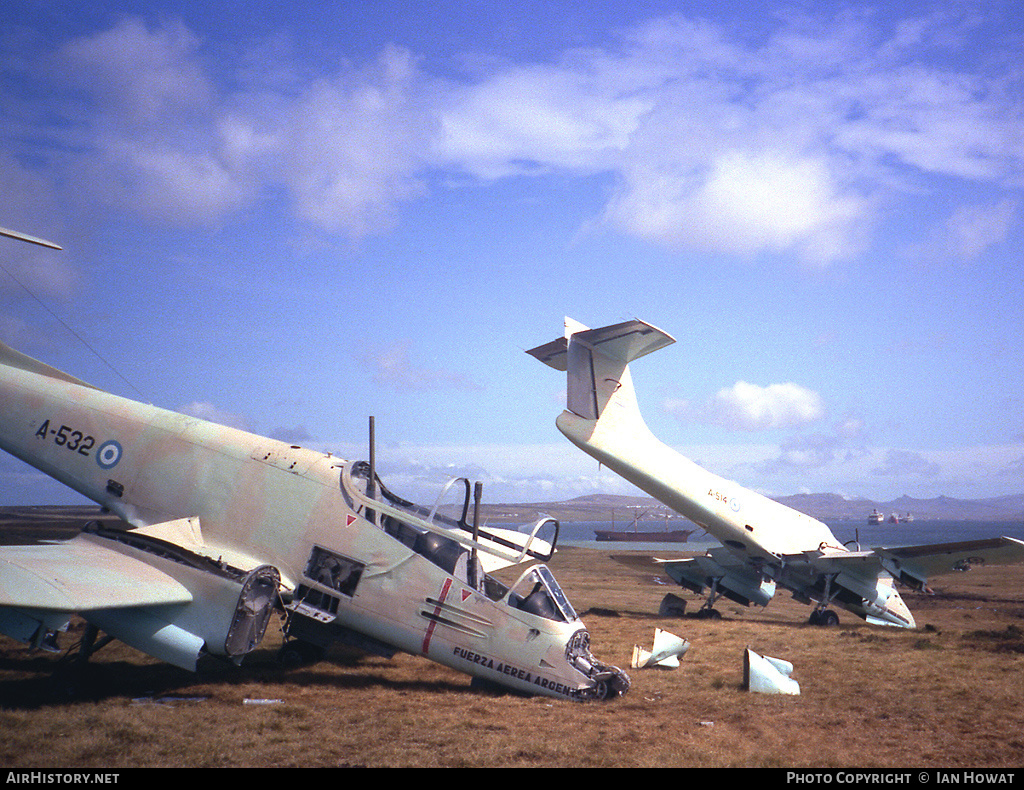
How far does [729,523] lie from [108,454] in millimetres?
15808

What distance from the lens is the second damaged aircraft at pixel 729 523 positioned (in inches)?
709

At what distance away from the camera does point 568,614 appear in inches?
404

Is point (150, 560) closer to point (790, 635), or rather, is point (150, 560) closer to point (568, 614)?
point (568, 614)

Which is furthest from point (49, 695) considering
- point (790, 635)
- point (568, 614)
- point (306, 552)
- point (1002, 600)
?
point (1002, 600)

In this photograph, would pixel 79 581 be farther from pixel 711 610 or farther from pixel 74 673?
pixel 711 610

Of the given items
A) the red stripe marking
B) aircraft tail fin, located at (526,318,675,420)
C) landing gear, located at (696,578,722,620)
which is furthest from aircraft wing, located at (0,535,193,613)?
landing gear, located at (696,578,722,620)

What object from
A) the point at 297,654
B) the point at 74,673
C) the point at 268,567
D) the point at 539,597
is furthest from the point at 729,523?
the point at 74,673

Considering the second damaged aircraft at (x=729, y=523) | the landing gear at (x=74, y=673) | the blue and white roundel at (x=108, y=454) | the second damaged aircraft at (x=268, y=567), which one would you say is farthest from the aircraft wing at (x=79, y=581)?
the second damaged aircraft at (x=729, y=523)

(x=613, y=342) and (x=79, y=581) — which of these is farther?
(x=613, y=342)

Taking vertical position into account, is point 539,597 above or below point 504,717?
above

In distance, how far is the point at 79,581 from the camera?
916cm

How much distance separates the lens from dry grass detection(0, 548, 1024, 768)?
23.9 feet

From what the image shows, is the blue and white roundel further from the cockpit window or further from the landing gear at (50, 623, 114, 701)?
the cockpit window

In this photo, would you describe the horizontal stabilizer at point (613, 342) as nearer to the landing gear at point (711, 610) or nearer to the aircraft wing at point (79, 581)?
the landing gear at point (711, 610)
